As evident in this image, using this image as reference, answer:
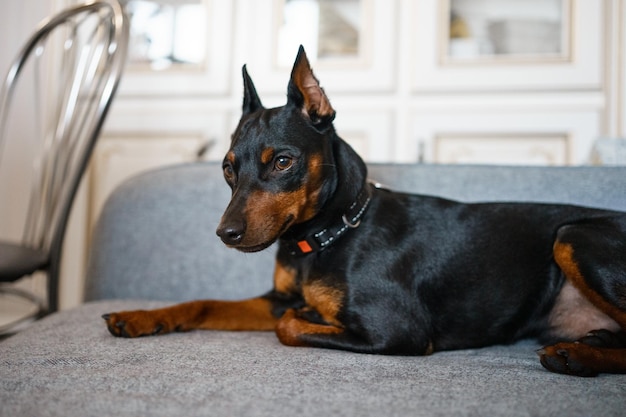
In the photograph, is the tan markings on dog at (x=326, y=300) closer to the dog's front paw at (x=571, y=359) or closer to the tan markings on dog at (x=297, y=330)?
the tan markings on dog at (x=297, y=330)

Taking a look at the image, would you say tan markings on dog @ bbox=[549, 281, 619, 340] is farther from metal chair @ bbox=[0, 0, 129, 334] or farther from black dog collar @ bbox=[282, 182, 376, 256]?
metal chair @ bbox=[0, 0, 129, 334]

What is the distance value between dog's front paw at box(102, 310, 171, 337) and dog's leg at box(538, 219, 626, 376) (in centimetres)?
91

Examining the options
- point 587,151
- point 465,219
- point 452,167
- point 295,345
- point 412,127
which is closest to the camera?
point 295,345

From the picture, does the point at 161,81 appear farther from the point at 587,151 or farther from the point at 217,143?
the point at 587,151

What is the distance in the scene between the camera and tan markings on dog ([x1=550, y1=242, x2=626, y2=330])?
5.14 ft

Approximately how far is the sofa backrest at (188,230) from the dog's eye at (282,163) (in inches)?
28.0

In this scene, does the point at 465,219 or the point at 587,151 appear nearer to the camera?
the point at 465,219

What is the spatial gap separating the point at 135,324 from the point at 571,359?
39.6 inches

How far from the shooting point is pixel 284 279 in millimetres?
1758

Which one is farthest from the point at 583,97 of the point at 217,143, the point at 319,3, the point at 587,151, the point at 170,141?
the point at 170,141

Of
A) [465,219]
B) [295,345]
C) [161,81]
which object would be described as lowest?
[295,345]

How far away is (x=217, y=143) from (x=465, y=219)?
1.81 meters

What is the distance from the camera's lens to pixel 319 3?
329cm

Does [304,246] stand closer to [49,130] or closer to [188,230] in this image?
[188,230]
